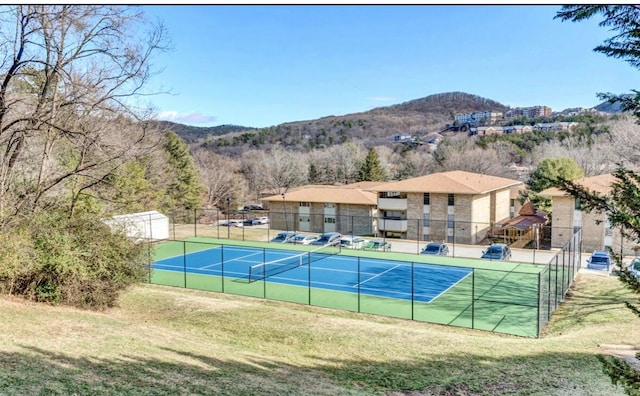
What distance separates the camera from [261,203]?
2544 inches

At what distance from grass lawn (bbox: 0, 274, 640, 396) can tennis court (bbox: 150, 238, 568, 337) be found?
159 cm

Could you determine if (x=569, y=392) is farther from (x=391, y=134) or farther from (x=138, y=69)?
(x=391, y=134)

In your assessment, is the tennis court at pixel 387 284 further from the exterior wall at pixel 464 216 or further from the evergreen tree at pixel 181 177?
the evergreen tree at pixel 181 177

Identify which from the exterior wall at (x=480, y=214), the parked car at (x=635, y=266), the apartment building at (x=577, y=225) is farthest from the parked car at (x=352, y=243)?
the parked car at (x=635, y=266)

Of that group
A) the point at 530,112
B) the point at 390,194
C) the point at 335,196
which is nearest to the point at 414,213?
the point at 390,194

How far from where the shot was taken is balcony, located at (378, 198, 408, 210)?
36.9 meters

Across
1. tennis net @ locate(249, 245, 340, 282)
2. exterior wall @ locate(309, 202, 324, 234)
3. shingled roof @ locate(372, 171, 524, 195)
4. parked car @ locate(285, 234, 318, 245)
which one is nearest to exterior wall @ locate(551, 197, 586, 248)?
shingled roof @ locate(372, 171, 524, 195)

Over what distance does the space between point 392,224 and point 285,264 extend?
12784mm

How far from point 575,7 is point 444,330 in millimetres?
11879

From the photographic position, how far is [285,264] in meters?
26.7

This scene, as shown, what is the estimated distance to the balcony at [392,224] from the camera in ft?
119

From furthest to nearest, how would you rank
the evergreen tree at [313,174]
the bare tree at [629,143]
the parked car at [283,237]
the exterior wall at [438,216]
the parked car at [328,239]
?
the evergreen tree at [313,174]
the exterior wall at [438,216]
the parked car at [283,237]
the parked car at [328,239]
the bare tree at [629,143]

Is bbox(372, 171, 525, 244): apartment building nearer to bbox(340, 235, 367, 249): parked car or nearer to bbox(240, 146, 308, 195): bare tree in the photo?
bbox(340, 235, 367, 249): parked car

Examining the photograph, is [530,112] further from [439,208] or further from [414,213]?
[414,213]
